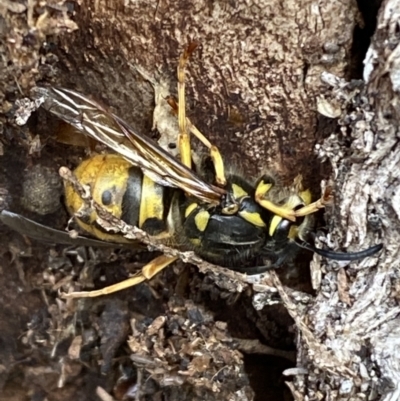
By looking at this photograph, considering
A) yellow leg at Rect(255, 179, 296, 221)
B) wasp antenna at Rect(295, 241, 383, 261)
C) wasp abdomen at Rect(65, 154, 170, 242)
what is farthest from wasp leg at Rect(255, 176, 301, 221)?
wasp abdomen at Rect(65, 154, 170, 242)

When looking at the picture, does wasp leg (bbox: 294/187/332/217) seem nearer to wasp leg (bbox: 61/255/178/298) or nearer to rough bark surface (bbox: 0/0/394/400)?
rough bark surface (bbox: 0/0/394/400)

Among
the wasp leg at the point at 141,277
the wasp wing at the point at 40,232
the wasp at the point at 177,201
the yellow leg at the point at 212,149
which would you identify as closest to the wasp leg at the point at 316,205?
the wasp at the point at 177,201

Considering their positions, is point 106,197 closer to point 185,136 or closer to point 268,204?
point 185,136

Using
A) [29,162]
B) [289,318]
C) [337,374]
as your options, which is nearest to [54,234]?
[29,162]

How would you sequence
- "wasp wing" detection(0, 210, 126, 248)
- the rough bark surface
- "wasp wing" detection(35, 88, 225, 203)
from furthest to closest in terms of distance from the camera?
1. "wasp wing" detection(0, 210, 126, 248)
2. "wasp wing" detection(35, 88, 225, 203)
3. the rough bark surface

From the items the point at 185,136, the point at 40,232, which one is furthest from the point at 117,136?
the point at 40,232

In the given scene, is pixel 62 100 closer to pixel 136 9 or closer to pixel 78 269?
pixel 136 9

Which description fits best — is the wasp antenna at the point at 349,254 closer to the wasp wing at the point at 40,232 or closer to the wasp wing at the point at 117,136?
the wasp wing at the point at 117,136
